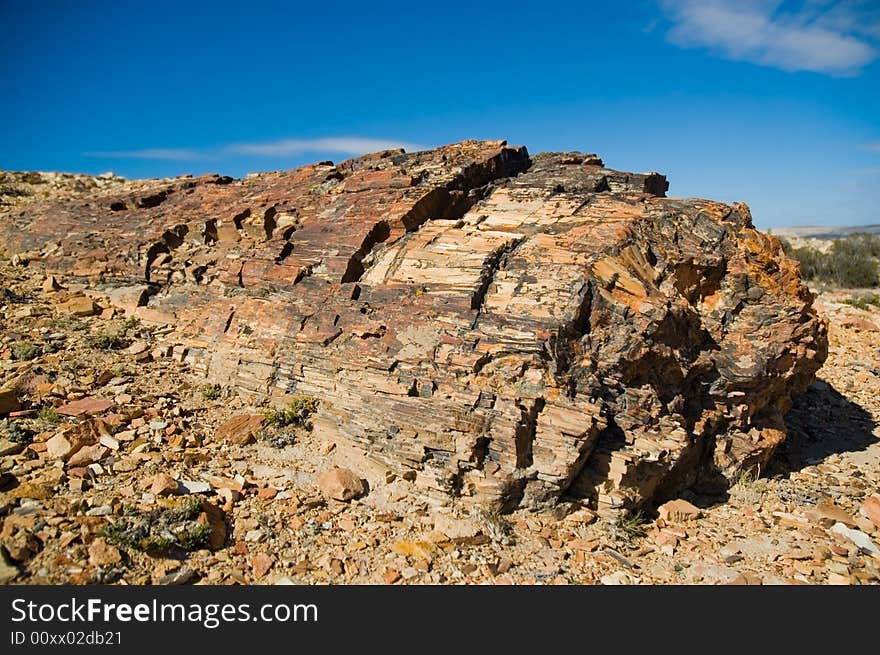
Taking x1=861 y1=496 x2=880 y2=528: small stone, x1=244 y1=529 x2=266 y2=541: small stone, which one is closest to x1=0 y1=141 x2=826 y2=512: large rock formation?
x1=861 y1=496 x2=880 y2=528: small stone

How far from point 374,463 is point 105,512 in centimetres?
344

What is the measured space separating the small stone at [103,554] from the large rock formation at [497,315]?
3.41 meters

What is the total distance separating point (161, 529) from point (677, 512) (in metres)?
7.17

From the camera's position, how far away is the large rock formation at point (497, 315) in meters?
7.88

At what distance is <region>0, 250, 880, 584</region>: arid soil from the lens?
20.2 ft

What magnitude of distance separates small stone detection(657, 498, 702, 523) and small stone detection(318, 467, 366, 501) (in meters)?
4.57

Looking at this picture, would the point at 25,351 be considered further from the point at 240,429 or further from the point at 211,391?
the point at 240,429

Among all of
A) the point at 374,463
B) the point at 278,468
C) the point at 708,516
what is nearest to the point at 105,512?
the point at 278,468

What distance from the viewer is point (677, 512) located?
8.31 m

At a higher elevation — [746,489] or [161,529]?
[161,529]

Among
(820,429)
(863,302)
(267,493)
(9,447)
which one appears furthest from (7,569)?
(863,302)

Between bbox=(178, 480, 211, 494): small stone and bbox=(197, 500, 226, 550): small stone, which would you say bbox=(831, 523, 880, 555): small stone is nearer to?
bbox=(197, 500, 226, 550): small stone

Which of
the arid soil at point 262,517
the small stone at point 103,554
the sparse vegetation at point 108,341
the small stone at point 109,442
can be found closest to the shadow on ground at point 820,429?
the arid soil at point 262,517

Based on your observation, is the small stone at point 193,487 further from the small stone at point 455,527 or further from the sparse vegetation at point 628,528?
the sparse vegetation at point 628,528
